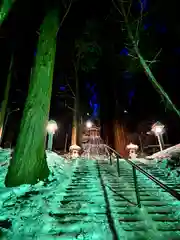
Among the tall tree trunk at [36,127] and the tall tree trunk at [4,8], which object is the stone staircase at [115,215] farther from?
the tall tree trunk at [4,8]

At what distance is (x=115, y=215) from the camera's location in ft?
9.71

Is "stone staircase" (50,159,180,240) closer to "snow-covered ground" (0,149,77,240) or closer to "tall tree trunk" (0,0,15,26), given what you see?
"snow-covered ground" (0,149,77,240)

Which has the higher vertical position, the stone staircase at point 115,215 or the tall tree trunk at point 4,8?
the tall tree trunk at point 4,8

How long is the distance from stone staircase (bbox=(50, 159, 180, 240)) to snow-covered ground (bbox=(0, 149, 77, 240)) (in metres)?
0.20

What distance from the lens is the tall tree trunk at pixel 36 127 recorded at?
4547 mm

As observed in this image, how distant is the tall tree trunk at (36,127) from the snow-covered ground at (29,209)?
362 mm

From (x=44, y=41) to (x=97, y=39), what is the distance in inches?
287

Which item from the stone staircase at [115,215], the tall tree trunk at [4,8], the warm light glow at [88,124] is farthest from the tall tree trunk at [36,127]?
the warm light glow at [88,124]

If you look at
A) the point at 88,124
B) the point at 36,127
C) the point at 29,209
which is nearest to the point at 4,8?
the point at 36,127

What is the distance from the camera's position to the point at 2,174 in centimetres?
522

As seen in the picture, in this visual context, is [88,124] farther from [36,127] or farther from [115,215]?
[115,215]

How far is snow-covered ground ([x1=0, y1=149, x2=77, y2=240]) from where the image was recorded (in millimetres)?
2402

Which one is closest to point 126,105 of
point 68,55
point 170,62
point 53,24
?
point 170,62

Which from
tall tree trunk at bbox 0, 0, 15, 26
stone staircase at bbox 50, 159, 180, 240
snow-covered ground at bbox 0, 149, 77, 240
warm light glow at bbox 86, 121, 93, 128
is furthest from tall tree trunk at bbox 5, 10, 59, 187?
warm light glow at bbox 86, 121, 93, 128
